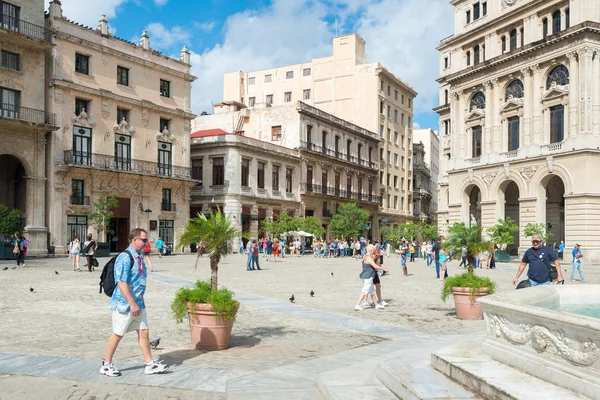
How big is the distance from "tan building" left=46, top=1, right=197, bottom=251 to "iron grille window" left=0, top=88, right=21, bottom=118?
7.45ft

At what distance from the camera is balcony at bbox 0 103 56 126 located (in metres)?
33.0

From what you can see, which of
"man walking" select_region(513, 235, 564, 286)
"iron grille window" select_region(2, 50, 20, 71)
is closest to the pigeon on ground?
"man walking" select_region(513, 235, 564, 286)

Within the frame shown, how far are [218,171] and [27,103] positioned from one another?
17.1 m

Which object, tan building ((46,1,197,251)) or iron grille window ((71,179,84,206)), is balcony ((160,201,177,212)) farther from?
iron grille window ((71,179,84,206))

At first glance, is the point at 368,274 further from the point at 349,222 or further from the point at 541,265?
the point at 349,222

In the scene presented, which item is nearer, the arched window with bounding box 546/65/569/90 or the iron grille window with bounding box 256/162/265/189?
the arched window with bounding box 546/65/569/90

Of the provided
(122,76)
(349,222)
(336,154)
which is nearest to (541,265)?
(122,76)

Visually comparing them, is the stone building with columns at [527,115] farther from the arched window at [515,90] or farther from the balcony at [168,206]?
the balcony at [168,206]

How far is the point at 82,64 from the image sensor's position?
3772cm

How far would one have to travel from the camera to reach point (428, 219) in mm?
83562

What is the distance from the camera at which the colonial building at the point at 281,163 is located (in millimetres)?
47906

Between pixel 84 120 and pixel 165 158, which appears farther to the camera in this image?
pixel 165 158

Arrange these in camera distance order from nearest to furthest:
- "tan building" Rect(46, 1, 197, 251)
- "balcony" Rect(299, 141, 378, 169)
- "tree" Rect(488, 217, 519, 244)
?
"tan building" Rect(46, 1, 197, 251), "tree" Rect(488, 217, 519, 244), "balcony" Rect(299, 141, 378, 169)

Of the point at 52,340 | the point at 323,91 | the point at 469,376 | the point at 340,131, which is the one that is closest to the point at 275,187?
the point at 340,131
